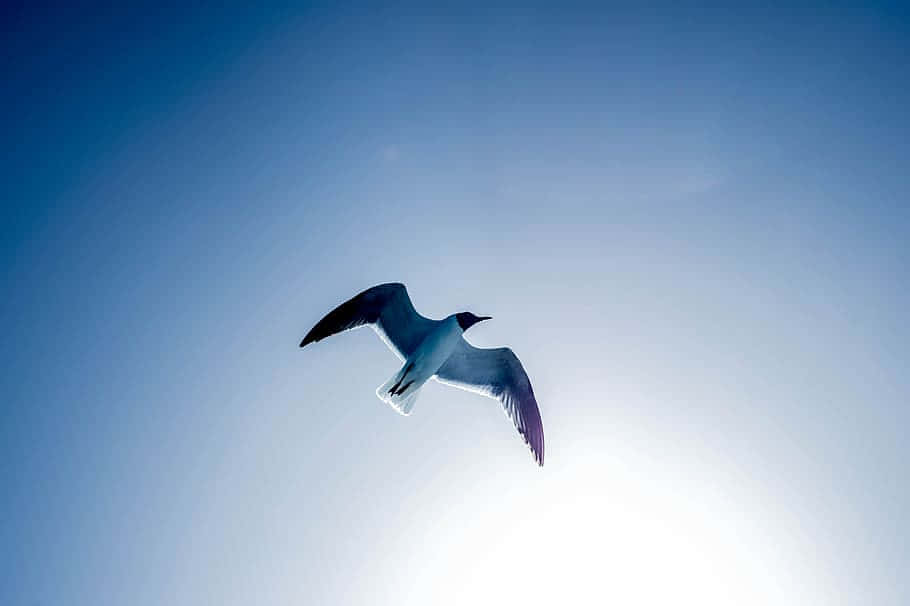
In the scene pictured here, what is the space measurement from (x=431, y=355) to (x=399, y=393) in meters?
0.60

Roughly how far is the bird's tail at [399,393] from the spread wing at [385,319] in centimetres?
39

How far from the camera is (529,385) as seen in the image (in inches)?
271

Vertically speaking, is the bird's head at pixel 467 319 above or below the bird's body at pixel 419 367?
above

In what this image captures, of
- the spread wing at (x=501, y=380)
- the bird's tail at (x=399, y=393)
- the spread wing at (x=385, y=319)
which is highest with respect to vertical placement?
the spread wing at (x=501, y=380)

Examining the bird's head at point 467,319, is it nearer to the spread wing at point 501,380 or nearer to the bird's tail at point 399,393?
the spread wing at point 501,380

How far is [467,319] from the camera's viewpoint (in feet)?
21.6

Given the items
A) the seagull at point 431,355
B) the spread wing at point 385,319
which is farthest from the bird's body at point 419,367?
the spread wing at point 385,319

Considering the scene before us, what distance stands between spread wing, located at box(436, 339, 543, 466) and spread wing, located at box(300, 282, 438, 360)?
670 millimetres

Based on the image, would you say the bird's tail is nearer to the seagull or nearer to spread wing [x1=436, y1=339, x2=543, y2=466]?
the seagull

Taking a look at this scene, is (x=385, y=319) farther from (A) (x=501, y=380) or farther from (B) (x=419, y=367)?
(A) (x=501, y=380)

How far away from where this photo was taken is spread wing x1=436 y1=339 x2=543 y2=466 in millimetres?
6766

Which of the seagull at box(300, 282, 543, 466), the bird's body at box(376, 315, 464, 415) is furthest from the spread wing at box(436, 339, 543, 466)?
the bird's body at box(376, 315, 464, 415)

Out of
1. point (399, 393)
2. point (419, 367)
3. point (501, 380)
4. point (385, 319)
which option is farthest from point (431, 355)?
point (501, 380)

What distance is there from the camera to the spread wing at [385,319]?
5.85 m
